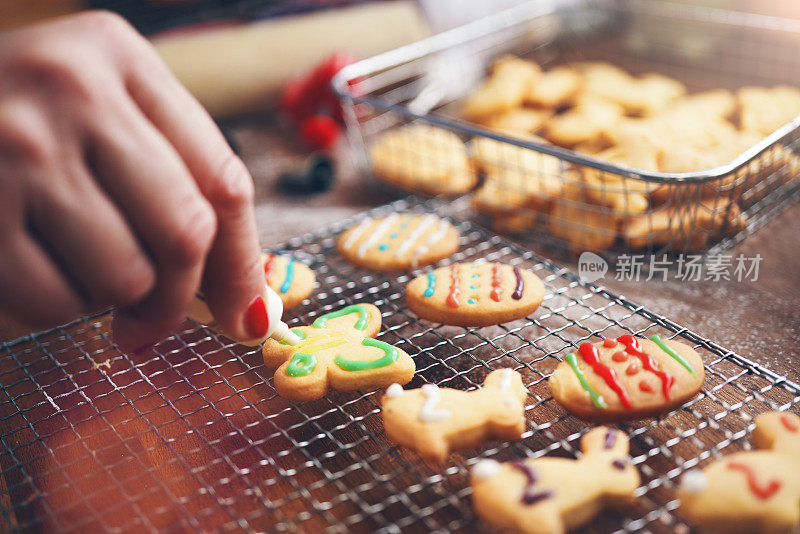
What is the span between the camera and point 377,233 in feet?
4.11

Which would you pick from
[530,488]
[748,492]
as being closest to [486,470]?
[530,488]

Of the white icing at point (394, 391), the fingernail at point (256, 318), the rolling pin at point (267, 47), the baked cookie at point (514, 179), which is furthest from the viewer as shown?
the rolling pin at point (267, 47)

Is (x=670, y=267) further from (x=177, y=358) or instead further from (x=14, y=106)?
(x=14, y=106)

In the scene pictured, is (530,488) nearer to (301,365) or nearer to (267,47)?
(301,365)

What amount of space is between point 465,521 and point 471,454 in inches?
4.5

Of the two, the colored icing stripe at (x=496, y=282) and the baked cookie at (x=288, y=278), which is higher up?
the baked cookie at (x=288, y=278)

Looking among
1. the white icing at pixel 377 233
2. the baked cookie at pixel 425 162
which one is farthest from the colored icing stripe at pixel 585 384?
the baked cookie at pixel 425 162

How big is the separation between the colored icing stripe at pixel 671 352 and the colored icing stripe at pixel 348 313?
1.35ft

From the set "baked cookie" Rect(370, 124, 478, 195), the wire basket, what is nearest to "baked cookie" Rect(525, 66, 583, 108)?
the wire basket

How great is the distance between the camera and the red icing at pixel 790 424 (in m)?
0.75

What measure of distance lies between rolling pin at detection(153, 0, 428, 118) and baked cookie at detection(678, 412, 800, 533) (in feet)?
5.50

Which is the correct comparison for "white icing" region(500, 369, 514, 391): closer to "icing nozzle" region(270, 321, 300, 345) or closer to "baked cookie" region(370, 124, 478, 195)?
"icing nozzle" region(270, 321, 300, 345)

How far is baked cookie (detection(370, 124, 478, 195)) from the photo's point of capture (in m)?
1.46

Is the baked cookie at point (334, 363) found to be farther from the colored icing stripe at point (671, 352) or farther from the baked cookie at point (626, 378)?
the colored icing stripe at point (671, 352)
